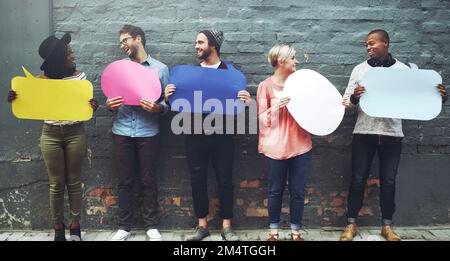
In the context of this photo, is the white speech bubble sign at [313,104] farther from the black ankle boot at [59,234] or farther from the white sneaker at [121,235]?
the black ankle boot at [59,234]

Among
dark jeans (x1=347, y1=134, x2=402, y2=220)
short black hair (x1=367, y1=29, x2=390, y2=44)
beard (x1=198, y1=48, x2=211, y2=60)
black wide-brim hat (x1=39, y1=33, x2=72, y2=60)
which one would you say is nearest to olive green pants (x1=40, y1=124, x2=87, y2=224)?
black wide-brim hat (x1=39, y1=33, x2=72, y2=60)

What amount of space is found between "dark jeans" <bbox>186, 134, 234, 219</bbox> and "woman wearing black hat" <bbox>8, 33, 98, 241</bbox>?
931mm

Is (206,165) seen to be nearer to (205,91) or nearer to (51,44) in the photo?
(205,91)

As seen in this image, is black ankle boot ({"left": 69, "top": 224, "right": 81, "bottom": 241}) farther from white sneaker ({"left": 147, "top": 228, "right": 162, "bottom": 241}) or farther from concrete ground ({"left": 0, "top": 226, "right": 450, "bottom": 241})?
white sneaker ({"left": 147, "top": 228, "right": 162, "bottom": 241})

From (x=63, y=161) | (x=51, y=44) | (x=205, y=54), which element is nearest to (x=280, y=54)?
(x=205, y=54)

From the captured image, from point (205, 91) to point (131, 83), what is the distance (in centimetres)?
63

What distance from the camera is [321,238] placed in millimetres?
4355

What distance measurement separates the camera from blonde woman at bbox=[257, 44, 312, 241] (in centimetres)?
396

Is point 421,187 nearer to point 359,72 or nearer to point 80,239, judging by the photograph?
point 359,72

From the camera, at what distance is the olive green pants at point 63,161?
3.97 meters

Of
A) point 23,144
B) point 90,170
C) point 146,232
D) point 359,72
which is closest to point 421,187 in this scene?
point 359,72

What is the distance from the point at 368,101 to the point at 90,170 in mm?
2617

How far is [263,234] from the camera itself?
175 inches

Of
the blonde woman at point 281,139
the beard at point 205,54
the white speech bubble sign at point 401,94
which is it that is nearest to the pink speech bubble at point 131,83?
the beard at point 205,54
